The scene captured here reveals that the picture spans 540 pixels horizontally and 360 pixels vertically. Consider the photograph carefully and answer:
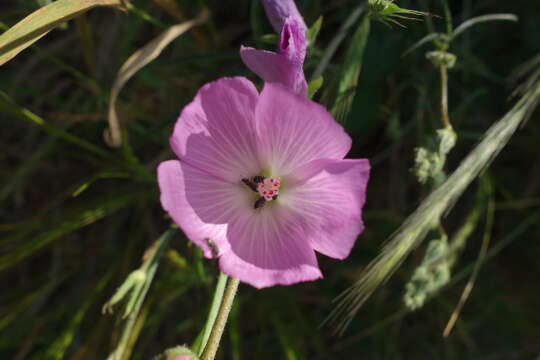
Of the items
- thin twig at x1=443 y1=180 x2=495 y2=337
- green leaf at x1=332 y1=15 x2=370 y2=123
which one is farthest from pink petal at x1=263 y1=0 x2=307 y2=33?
thin twig at x1=443 y1=180 x2=495 y2=337

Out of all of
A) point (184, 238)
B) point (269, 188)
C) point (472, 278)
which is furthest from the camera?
point (184, 238)

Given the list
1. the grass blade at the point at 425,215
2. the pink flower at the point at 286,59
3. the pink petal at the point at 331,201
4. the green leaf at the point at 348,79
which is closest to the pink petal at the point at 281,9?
the pink flower at the point at 286,59

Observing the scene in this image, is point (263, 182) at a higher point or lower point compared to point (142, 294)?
higher

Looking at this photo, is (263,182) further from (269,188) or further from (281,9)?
(281,9)

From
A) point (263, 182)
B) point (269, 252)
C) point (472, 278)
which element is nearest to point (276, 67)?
point (263, 182)

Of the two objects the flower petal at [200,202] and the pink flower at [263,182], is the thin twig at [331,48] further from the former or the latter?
the flower petal at [200,202]

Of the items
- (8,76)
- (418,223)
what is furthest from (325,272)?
(8,76)

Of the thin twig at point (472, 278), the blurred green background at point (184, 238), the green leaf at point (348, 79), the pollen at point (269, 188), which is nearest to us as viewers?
the pollen at point (269, 188)

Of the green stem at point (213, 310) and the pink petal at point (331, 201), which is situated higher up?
the pink petal at point (331, 201)
